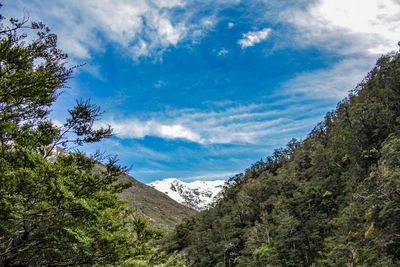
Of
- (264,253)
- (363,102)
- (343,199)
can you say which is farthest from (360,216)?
(363,102)

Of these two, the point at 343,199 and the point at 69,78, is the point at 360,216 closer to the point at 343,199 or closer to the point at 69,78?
the point at 343,199

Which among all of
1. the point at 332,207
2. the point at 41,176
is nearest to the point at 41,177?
the point at 41,176

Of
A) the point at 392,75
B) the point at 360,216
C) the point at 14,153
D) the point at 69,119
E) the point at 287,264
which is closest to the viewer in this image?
the point at 14,153

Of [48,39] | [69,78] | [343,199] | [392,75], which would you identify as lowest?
[343,199]

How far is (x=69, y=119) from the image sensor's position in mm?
5812

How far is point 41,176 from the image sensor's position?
190 inches

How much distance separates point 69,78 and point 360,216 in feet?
90.3

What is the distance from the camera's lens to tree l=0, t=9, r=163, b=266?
4609 millimetres

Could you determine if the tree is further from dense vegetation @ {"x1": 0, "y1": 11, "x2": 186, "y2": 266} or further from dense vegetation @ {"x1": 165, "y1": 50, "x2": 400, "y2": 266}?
dense vegetation @ {"x1": 165, "y1": 50, "x2": 400, "y2": 266}

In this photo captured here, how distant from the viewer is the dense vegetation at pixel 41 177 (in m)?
4.61

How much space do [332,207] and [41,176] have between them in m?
36.0

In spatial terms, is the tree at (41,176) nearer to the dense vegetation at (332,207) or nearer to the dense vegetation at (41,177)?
the dense vegetation at (41,177)

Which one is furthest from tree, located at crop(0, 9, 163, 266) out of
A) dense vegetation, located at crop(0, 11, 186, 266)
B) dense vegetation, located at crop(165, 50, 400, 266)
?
dense vegetation, located at crop(165, 50, 400, 266)

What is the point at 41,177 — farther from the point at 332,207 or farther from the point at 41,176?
the point at 332,207
